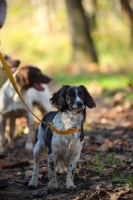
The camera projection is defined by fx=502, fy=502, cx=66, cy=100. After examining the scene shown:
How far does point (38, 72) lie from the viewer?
870 cm

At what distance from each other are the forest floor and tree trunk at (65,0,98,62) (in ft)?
32.0

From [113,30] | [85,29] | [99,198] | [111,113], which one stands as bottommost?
[99,198]

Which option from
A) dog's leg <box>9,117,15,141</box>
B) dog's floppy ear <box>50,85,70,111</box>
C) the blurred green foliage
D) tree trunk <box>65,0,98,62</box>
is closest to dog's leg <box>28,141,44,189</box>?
dog's floppy ear <box>50,85,70,111</box>

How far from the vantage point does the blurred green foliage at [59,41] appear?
57.6 ft

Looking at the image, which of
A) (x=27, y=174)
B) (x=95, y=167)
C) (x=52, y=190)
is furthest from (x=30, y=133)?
(x=52, y=190)

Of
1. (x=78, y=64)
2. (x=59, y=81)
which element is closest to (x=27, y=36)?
(x=78, y=64)

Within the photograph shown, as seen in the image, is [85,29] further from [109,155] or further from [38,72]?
[109,155]

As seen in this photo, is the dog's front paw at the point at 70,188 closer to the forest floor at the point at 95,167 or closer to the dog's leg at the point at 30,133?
the forest floor at the point at 95,167

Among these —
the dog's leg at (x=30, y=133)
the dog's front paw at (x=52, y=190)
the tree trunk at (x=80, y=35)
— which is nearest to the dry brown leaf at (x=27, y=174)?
the dog's front paw at (x=52, y=190)

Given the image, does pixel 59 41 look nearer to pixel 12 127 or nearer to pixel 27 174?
pixel 12 127

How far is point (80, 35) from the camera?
802 inches

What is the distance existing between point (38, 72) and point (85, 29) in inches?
471

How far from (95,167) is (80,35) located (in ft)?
47.3

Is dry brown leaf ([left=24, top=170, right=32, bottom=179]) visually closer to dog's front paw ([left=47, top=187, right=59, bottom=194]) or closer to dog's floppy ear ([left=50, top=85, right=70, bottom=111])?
dog's front paw ([left=47, top=187, right=59, bottom=194])
